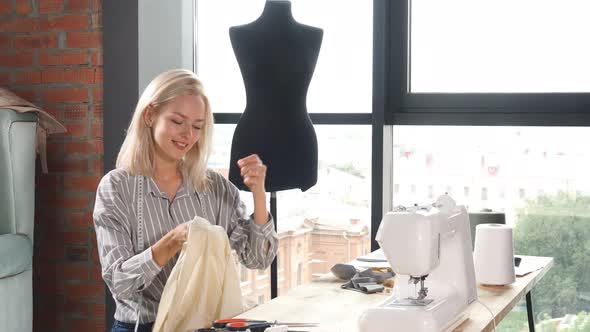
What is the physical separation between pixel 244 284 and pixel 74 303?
779 millimetres

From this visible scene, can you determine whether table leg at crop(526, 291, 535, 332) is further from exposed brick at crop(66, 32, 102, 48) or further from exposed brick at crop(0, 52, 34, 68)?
exposed brick at crop(0, 52, 34, 68)

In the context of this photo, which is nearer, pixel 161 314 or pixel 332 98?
pixel 161 314

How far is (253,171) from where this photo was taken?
2291mm

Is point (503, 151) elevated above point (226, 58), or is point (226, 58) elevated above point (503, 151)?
point (226, 58)

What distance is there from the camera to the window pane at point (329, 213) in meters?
3.32

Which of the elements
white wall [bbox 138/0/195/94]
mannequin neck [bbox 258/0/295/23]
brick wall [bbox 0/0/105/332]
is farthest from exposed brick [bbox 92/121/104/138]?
mannequin neck [bbox 258/0/295/23]

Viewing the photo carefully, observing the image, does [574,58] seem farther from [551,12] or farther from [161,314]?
[161,314]

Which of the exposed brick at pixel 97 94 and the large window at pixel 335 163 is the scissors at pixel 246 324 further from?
the exposed brick at pixel 97 94

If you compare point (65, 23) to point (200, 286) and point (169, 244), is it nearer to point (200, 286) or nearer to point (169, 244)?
point (169, 244)

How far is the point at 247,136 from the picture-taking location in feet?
8.84

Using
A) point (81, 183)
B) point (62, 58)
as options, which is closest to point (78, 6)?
point (62, 58)

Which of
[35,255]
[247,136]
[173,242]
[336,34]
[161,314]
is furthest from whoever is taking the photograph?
[35,255]

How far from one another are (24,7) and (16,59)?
9.5 inches

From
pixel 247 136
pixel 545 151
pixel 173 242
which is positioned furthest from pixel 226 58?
pixel 173 242
